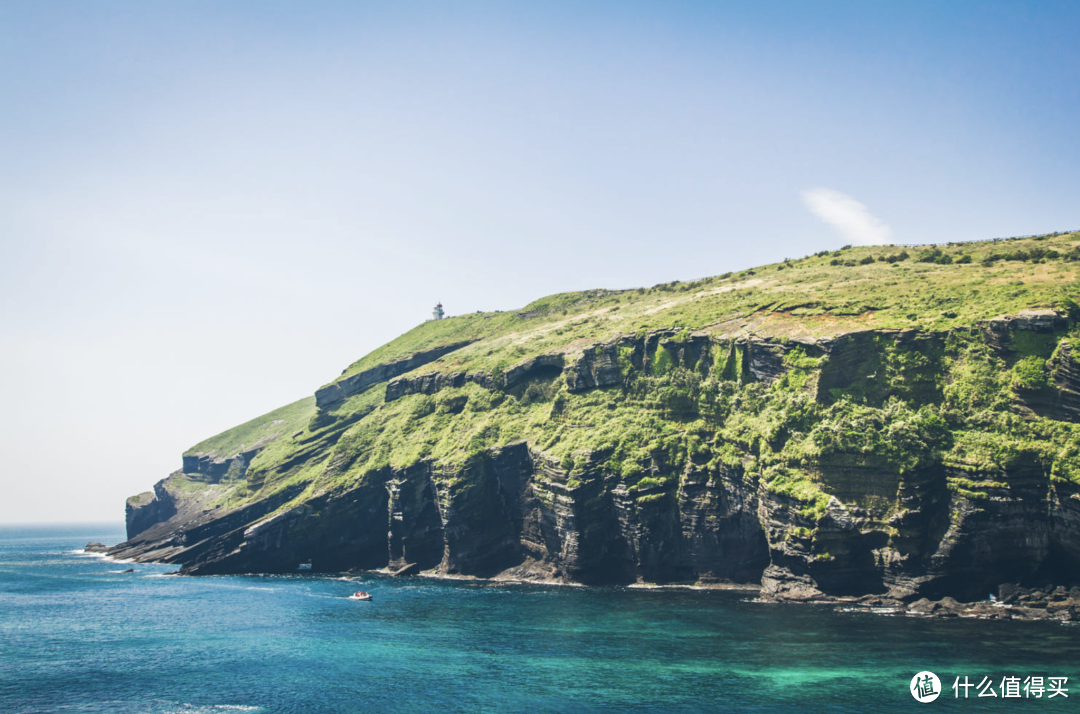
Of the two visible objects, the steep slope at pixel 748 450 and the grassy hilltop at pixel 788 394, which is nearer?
the steep slope at pixel 748 450

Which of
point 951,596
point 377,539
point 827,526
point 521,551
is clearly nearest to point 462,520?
point 521,551

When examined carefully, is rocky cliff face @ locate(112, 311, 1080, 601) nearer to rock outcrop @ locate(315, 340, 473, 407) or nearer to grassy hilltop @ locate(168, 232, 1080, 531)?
grassy hilltop @ locate(168, 232, 1080, 531)

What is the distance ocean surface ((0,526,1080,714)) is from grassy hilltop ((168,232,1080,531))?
2045 cm

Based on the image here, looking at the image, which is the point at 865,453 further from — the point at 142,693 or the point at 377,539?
the point at 377,539

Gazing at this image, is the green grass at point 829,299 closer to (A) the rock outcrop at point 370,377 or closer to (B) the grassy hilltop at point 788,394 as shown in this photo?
(B) the grassy hilltop at point 788,394

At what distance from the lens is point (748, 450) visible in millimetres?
96000

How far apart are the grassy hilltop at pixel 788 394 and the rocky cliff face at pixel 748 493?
1.34 ft

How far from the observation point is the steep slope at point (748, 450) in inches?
3022

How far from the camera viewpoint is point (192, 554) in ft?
433

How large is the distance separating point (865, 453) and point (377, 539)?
301 ft

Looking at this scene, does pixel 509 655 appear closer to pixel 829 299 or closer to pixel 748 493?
pixel 748 493

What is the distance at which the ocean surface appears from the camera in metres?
50.1

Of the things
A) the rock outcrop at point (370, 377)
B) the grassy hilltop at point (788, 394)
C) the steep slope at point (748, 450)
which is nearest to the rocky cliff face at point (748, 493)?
the steep slope at point (748, 450)

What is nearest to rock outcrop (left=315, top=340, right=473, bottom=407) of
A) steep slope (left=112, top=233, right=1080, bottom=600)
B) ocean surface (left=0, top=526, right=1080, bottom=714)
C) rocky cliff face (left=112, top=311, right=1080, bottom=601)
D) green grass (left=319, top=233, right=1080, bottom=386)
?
green grass (left=319, top=233, right=1080, bottom=386)
